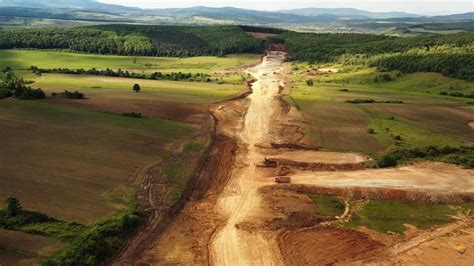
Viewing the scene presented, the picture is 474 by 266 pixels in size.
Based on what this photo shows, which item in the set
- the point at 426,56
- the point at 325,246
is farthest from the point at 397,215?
the point at 426,56

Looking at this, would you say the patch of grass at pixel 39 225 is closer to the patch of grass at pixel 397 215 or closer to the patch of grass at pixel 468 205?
the patch of grass at pixel 397 215

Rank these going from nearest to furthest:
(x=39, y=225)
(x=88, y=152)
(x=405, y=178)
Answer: (x=39, y=225) < (x=405, y=178) < (x=88, y=152)

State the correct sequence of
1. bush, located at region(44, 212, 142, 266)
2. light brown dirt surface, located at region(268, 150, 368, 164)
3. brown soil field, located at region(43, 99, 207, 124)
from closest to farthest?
bush, located at region(44, 212, 142, 266) → light brown dirt surface, located at region(268, 150, 368, 164) → brown soil field, located at region(43, 99, 207, 124)

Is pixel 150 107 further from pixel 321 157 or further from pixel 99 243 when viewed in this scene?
pixel 99 243

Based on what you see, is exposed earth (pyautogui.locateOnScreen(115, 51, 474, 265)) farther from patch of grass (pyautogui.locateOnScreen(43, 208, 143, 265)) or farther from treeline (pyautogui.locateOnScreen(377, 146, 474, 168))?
treeline (pyautogui.locateOnScreen(377, 146, 474, 168))

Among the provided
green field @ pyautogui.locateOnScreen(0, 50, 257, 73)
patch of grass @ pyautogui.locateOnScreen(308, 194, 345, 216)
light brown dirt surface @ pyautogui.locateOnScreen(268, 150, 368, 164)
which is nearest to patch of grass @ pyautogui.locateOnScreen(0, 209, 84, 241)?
patch of grass @ pyautogui.locateOnScreen(308, 194, 345, 216)

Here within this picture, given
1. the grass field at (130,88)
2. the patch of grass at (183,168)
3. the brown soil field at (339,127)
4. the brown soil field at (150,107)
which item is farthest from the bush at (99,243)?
the grass field at (130,88)

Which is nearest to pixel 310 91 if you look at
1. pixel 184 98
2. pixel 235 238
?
pixel 184 98
